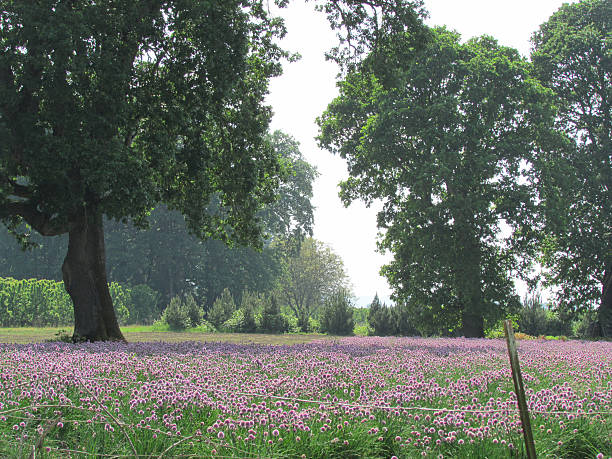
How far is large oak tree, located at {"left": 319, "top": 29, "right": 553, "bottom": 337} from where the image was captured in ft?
76.6

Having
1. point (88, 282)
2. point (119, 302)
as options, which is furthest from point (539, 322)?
point (119, 302)

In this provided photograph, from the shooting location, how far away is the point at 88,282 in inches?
537

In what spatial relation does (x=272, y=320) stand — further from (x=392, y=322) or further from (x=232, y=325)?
(x=392, y=322)

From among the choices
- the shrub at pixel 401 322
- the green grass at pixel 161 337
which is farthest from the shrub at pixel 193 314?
the shrub at pixel 401 322

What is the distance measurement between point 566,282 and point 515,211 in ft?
25.3

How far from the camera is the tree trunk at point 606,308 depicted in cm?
2684

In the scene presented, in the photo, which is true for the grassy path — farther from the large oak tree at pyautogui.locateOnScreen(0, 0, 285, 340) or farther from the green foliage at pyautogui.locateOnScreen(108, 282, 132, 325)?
the green foliage at pyautogui.locateOnScreen(108, 282, 132, 325)

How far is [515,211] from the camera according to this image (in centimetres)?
2392

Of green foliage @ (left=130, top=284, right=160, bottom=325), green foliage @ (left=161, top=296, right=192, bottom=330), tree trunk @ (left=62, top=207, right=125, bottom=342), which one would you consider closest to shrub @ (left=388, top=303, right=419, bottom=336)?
green foliage @ (left=161, top=296, right=192, bottom=330)

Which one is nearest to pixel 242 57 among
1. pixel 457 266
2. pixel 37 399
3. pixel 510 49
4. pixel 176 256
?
pixel 37 399

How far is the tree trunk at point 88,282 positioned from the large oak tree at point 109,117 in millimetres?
31

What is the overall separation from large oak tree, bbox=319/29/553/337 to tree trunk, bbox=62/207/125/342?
13.8 metres

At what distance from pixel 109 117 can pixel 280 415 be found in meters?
10.1

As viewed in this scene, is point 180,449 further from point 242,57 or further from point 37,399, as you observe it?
point 242,57
